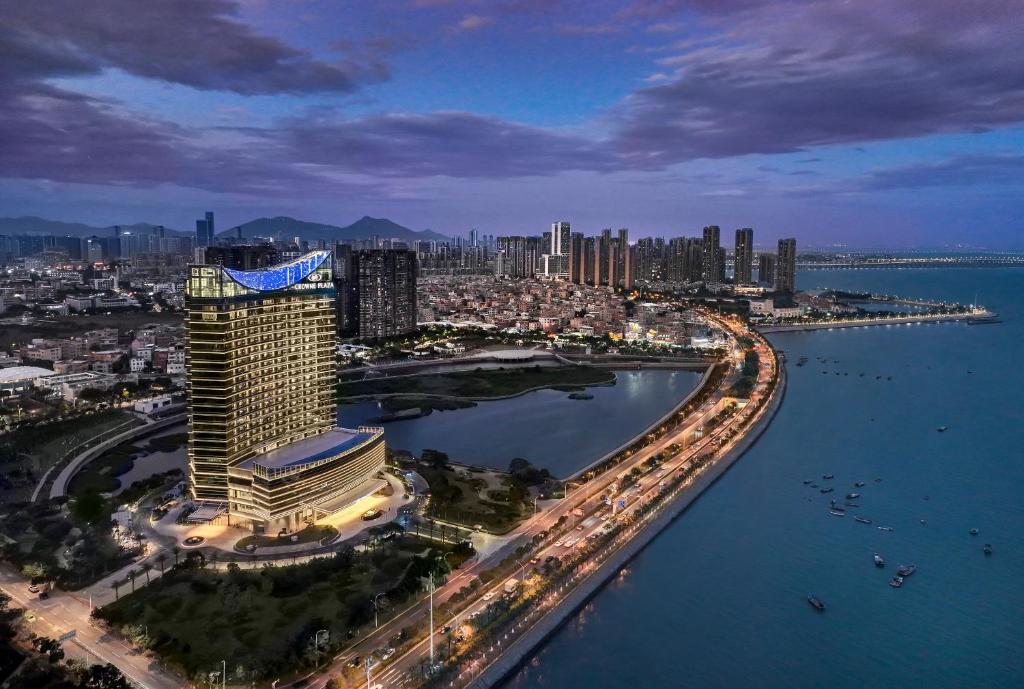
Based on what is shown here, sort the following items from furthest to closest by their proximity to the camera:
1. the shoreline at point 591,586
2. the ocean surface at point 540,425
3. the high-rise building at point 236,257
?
the high-rise building at point 236,257
the ocean surface at point 540,425
the shoreline at point 591,586

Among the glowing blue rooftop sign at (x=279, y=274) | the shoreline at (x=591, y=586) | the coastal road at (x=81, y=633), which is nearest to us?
the coastal road at (x=81, y=633)

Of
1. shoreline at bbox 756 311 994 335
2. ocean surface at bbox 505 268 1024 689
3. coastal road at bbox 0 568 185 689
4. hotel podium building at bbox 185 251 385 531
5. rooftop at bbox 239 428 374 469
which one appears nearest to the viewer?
coastal road at bbox 0 568 185 689

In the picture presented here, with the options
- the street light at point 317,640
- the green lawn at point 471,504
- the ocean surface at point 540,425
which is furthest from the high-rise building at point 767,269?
the street light at point 317,640

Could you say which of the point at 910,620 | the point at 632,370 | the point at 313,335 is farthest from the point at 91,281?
the point at 910,620

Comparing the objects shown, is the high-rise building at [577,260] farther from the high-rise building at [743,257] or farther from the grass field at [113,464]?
the grass field at [113,464]

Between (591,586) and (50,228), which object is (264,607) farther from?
(50,228)

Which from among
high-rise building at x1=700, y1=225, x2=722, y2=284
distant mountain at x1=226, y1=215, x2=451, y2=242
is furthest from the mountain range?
high-rise building at x1=700, y1=225, x2=722, y2=284

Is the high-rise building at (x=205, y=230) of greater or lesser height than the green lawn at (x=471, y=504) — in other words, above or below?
above

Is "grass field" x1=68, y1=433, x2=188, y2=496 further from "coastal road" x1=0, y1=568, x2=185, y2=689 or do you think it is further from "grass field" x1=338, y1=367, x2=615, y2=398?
"grass field" x1=338, y1=367, x2=615, y2=398
